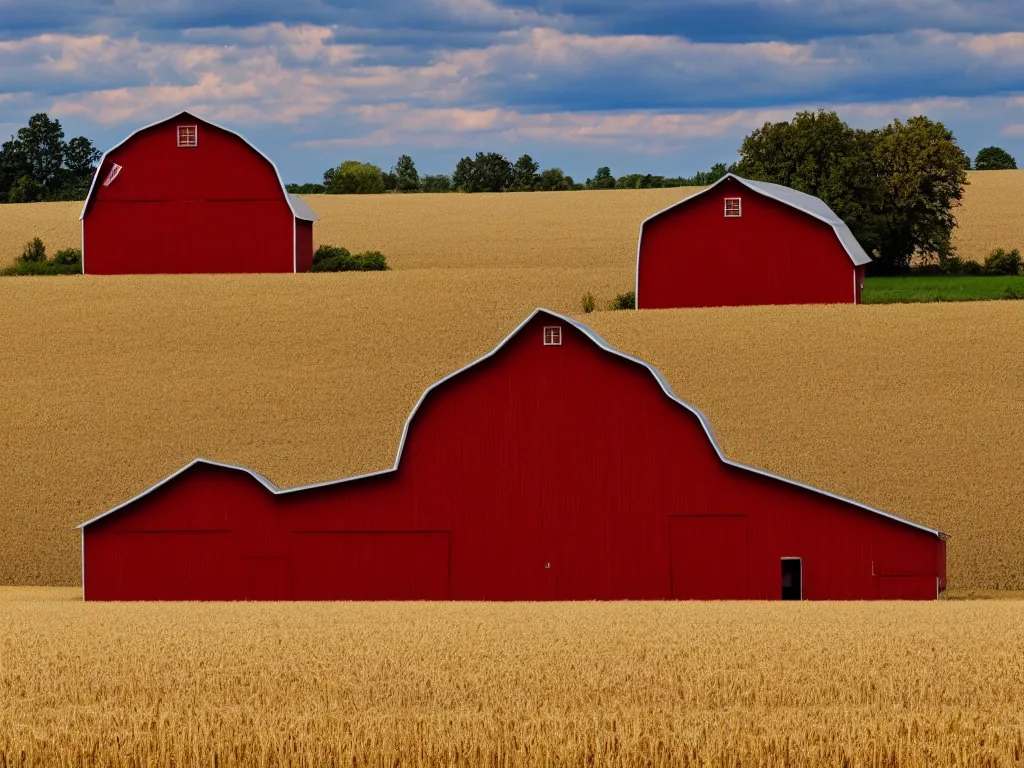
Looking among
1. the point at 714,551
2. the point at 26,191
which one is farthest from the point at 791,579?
the point at 26,191

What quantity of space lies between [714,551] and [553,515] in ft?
11.2

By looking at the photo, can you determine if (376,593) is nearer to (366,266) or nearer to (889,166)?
(366,266)

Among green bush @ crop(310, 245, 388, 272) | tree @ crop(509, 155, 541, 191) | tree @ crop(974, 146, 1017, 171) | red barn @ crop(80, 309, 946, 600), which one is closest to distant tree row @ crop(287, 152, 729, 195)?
tree @ crop(509, 155, 541, 191)

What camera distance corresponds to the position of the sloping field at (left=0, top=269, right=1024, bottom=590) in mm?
42719

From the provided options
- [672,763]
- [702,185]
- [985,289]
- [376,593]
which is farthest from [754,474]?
[702,185]

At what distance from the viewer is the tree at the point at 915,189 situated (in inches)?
3223

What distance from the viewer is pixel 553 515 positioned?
3469 centimetres

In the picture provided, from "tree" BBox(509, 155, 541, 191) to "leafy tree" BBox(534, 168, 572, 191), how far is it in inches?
36.0

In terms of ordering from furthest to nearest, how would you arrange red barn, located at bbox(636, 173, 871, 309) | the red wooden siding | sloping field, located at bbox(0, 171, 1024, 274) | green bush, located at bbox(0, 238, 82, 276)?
sloping field, located at bbox(0, 171, 1024, 274), green bush, located at bbox(0, 238, 82, 276), the red wooden siding, red barn, located at bbox(636, 173, 871, 309)

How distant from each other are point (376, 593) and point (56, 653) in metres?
15.3

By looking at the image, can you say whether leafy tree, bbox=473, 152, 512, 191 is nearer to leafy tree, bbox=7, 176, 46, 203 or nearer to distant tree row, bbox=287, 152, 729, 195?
distant tree row, bbox=287, 152, 729, 195

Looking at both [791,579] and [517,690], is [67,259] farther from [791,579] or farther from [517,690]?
[517,690]

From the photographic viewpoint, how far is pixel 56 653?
20.0 metres

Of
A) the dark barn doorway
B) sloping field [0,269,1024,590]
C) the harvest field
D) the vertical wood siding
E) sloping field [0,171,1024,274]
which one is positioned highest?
sloping field [0,171,1024,274]
